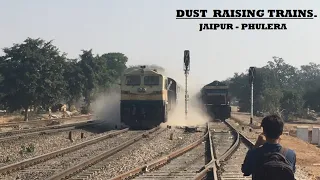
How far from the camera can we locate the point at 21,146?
1725 centimetres

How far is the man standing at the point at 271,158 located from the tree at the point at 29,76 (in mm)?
38248

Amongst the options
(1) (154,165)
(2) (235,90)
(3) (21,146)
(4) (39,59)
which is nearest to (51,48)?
(4) (39,59)

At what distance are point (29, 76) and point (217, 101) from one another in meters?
16.4

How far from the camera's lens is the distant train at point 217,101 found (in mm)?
41656

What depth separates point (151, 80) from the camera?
91.3 feet

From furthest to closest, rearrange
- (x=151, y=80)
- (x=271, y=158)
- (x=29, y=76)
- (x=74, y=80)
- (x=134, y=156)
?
(x=74, y=80), (x=29, y=76), (x=151, y=80), (x=134, y=156), (x=271, y=158)

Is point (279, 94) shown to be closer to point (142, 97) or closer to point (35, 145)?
point (142, 97)

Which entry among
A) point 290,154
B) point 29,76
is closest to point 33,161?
point 290,154

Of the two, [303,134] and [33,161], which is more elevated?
[33,161]

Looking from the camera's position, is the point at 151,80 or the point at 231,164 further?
the point at 151,80

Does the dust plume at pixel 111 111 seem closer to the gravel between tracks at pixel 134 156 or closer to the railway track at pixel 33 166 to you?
the gravel between tracks at pixel 134 156

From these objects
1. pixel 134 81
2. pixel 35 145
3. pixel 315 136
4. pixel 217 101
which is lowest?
pixel 315 136

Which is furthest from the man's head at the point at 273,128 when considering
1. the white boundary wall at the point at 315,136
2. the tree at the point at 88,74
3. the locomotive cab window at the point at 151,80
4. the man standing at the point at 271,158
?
the tree at the point at 88,74

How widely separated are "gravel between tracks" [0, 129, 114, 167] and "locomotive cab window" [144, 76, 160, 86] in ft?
18.7
